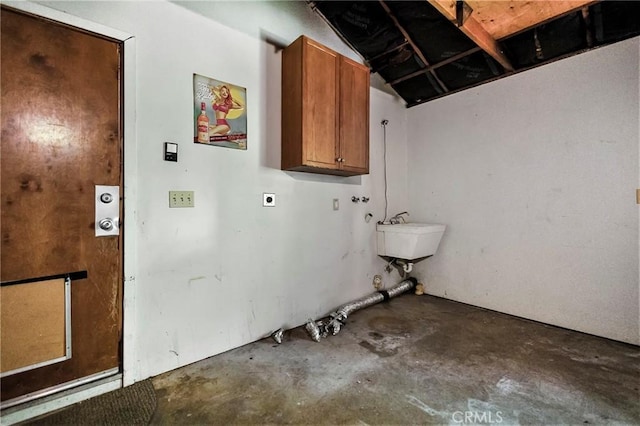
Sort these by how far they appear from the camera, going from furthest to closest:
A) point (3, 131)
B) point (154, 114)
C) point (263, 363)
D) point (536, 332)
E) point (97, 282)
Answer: point (536, 332)
point (263, 363)
point (154, 114)
point (97, 282)
point (3, 131)

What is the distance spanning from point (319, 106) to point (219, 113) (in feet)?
2.48

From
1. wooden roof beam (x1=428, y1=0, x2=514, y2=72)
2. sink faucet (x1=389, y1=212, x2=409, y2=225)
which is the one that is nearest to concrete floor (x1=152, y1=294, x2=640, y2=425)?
sink faucet (x1=389, y1=212, x2=409, y2=225)

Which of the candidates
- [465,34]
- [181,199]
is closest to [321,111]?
[181,199]

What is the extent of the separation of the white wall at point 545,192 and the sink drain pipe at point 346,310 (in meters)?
0.33

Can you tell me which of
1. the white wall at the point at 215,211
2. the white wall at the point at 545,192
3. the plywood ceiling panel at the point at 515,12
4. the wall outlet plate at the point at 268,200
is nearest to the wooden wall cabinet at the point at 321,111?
the white wall at the point at 215,211

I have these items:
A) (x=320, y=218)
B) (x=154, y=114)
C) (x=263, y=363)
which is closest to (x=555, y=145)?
(x=320, y=218)

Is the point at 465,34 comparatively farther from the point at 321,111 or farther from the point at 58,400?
the point at 58,400

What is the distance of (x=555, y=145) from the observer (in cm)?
248

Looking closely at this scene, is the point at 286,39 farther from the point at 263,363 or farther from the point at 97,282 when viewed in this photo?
the point at 263,363

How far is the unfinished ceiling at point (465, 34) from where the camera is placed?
7.02ft

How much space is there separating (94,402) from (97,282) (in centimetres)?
63

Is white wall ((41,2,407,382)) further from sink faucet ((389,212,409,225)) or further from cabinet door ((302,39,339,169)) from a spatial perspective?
sink faucet ((389,212,409,225))

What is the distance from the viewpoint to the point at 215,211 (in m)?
2.01

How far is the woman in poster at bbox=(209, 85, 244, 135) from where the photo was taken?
2.00 m
